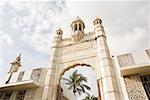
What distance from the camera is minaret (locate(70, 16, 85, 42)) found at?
1385cm

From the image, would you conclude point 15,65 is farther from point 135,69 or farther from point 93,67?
point 135,69

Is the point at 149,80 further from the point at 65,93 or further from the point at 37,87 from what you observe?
the point at 65,93

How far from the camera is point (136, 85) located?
9320 mm

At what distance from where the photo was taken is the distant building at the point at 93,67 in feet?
31.0

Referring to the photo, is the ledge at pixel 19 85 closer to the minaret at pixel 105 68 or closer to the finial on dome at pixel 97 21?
the minaret at pixel 105 68

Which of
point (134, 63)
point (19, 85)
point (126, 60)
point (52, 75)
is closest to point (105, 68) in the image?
point (126, 60)

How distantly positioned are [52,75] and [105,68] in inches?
170

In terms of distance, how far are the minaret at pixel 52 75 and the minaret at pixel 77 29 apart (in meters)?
1.66

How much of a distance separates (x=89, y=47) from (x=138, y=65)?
4.49m

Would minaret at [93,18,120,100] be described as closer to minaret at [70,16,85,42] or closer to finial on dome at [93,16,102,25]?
finial on dome at [93,16,102,25]

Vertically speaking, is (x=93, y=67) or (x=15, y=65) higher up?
(x=15, y=65)

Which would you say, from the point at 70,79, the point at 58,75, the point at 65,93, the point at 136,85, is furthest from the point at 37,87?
the point at 70,79

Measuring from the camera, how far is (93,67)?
454 inches

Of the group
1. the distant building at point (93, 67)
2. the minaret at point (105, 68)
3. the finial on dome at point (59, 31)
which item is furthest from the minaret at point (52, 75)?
the minaret at point (105, 68)
